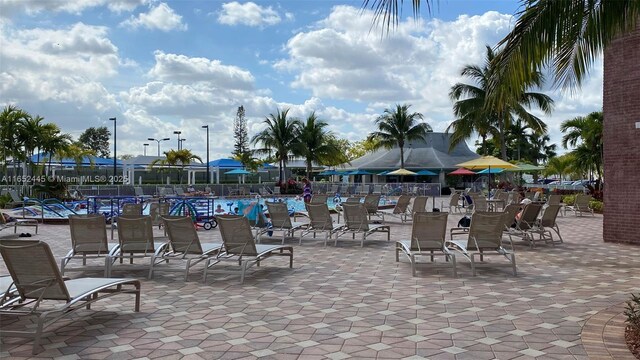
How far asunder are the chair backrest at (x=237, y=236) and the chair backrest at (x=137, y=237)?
3.82 feet

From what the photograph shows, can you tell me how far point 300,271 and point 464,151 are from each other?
50132mm

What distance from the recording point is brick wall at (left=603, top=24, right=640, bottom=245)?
11.6 meters

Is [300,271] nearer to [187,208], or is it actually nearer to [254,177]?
[187,208]

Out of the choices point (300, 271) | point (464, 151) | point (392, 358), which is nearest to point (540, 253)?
point (300, 271)

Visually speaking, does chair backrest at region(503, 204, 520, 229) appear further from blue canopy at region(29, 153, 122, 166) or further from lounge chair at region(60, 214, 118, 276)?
blue canopy at region(29, 153, 122, 166)

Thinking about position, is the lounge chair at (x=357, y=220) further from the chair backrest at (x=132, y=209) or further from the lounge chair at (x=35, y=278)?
the lounge chair at (x=35, y=278)

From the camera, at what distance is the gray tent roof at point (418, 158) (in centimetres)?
5244

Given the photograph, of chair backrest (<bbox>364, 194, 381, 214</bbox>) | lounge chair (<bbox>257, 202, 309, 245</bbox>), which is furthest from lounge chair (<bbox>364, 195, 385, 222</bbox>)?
lounge chair (<bbox>257, 202, 309, 245</bbox>)

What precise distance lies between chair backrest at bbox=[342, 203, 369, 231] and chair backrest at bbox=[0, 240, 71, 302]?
297 inches

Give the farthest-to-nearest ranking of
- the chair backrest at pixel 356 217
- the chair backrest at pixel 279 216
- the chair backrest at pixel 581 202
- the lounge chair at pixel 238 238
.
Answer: the chair backrest at pixel 581 202
the chair backrest at pixel 279 216
the chair backrest at pixel 356 217
the lounge chair at pixel 238 238

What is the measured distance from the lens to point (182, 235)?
8242 millimetres

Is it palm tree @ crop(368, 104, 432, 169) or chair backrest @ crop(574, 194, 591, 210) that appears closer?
chair backrest @ crop(574, 194, 591, 210)

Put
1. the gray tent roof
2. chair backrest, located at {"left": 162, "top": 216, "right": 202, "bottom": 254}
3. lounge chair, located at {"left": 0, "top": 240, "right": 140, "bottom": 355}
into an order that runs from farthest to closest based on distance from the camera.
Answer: the gray tent roof
chair backrest, located at {"left": 162, "top": 216, "right": 202, "bottom": 254}
lounge chair, located at {"left": 0, "top": 240, "right": 140, "bottom": 355}

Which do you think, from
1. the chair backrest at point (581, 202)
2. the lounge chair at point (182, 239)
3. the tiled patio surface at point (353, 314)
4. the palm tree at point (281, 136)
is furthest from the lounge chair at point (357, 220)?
the palm tree at point (281, 136)
